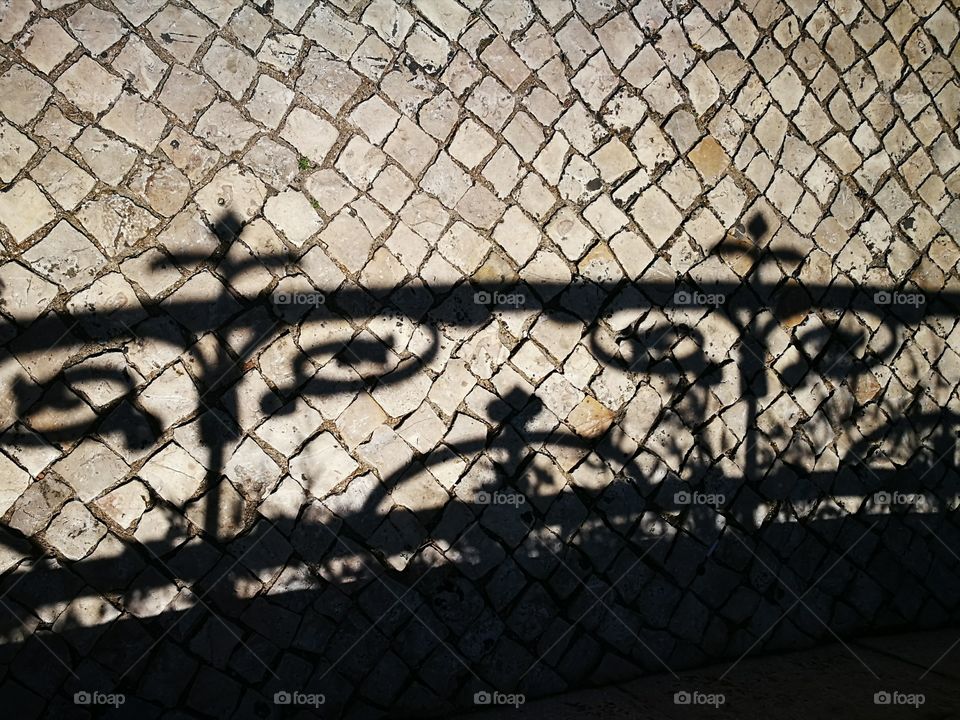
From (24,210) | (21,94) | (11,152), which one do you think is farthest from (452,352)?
(21,94)

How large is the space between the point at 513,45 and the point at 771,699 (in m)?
3.89

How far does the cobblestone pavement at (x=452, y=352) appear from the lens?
342 cm

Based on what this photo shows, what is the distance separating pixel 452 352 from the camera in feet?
12.8

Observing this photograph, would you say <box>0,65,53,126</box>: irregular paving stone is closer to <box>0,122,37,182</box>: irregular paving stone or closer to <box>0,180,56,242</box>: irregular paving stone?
<box>0,122,37,182</box>: irregular paving stone

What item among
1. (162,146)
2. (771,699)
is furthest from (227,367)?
(771,699)

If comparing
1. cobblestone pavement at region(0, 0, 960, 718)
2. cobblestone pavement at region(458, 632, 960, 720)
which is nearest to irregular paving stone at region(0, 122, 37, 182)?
cobblestone pavement at region(0, 0, 960, 718)

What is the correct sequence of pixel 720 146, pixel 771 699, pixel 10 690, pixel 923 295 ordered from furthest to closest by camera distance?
pixel 923 295, pixel 720 146, pixel 771 699, pixel 10 690

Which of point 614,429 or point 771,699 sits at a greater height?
point 614,429

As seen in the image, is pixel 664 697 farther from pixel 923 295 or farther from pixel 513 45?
pixel 513 45

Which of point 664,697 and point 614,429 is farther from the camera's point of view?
point 614,429

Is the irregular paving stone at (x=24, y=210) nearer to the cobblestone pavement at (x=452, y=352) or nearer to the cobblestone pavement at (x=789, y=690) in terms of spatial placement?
the cobblestone pavement at (x=452, y=352)

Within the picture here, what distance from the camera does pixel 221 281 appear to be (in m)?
3.60

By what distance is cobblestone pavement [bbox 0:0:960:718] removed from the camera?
342 cm

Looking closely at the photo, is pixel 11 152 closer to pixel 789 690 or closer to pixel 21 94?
pixel 21 94
